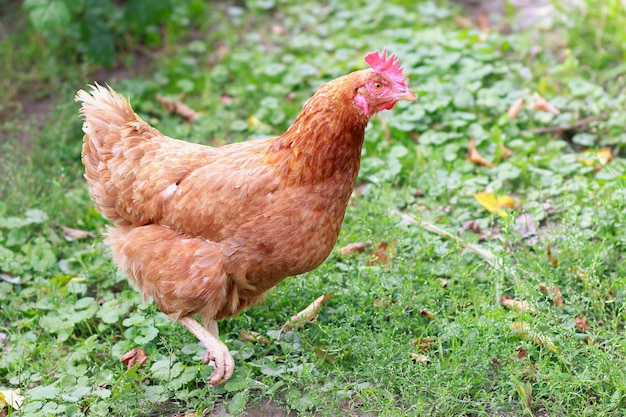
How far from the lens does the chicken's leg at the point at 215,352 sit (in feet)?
11.8

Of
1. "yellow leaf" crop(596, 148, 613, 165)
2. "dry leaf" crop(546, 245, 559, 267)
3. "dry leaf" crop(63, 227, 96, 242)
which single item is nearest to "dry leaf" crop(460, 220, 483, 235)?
"dry leaf" crop(546, 245, 559, 267)

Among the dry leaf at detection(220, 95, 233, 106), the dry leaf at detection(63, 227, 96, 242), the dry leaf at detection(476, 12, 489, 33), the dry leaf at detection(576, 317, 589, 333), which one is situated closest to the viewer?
the dry leaf at detection(576, 317, 589, 333)

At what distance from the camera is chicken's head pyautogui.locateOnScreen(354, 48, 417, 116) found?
11.3 ft

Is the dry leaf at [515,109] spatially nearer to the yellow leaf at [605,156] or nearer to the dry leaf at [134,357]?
the yellow leaf at [605,156]

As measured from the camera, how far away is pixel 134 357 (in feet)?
13.1

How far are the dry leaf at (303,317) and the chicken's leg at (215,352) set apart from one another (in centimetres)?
42

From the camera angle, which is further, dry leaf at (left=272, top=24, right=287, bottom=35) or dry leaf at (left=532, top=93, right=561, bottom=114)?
dry leaf at (left=272, top=24, right=287, bottom=35)

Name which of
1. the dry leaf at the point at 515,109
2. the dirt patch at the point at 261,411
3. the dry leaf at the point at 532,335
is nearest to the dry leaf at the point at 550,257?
the dry leaf at the point at 532,335

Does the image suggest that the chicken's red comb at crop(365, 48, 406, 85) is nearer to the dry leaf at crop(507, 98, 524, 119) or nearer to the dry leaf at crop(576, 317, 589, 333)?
the dry leaf at crop(576, 317, 589, 333)

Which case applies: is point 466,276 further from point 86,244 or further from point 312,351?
point 86,244

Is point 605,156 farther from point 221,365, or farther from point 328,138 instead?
point 221,365

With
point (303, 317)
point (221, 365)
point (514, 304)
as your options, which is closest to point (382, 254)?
point (303, 317)

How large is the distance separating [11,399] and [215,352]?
1.04 meters

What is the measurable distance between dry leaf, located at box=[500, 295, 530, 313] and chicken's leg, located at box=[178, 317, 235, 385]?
1.51 meters
